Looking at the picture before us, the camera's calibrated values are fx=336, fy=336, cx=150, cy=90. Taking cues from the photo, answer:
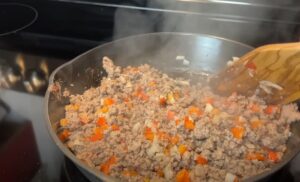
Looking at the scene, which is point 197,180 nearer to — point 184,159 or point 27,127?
point 184,159

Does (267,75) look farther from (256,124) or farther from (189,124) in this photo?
(189,124)

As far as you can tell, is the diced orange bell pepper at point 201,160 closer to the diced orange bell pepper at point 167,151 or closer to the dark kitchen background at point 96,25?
the diced orange bell pepper at point 167,151

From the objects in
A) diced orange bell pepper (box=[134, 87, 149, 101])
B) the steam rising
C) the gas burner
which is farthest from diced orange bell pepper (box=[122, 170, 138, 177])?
the gas burner

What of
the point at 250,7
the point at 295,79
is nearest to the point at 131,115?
the point at 295,79

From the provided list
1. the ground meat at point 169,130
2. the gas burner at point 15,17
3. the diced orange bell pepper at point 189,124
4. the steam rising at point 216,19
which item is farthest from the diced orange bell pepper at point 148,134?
the gas burner at point 15,17

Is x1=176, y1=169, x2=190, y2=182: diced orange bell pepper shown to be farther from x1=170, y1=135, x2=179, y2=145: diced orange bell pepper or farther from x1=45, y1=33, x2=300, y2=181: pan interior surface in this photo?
x1=45, y1=33, x2=300, y2=181: pan interior surface

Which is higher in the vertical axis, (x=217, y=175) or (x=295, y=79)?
(x=295, y=79)

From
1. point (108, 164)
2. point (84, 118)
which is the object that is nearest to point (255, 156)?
point (108, 164)
